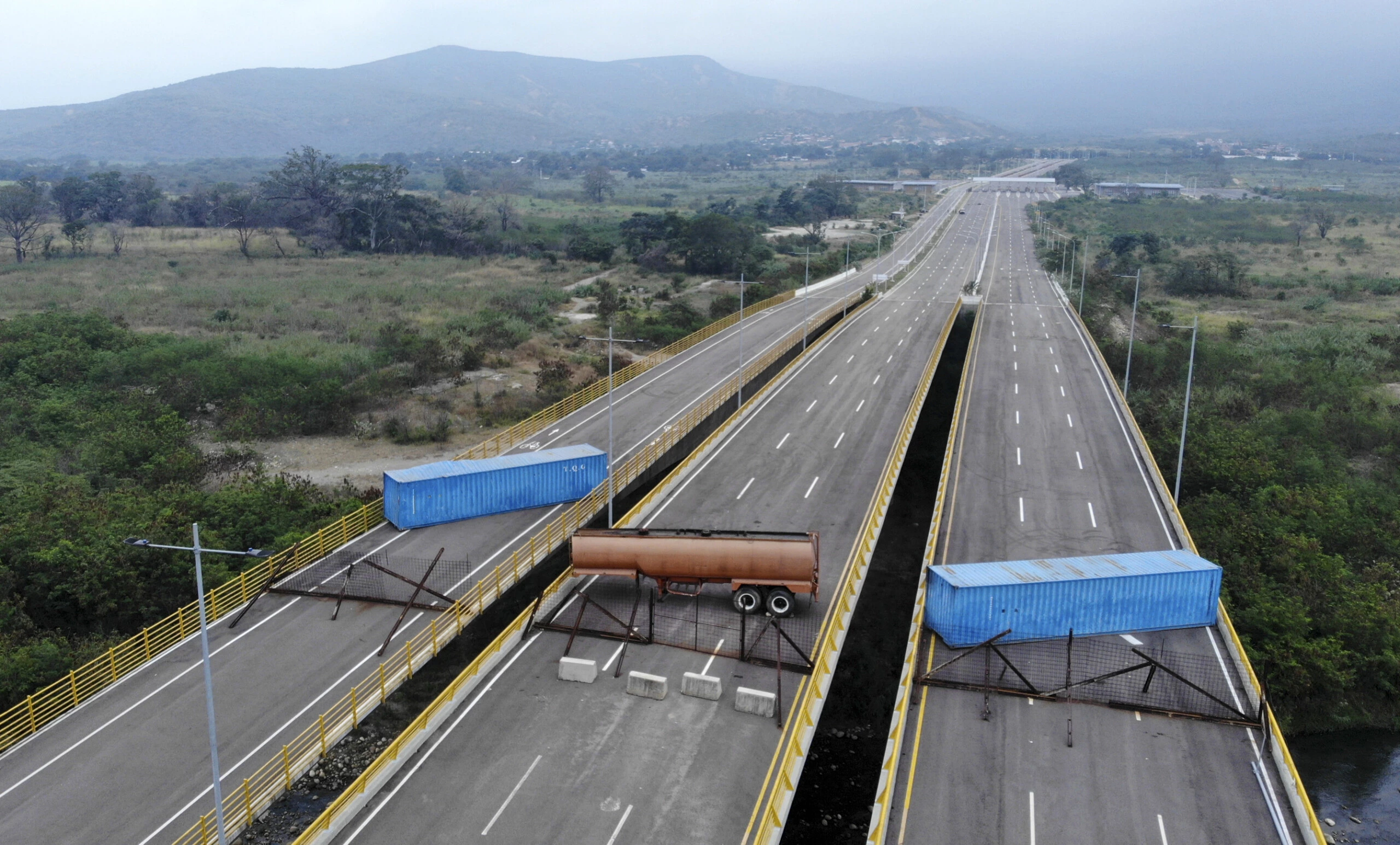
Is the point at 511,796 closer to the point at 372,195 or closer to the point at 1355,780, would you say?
the point at 1355,780

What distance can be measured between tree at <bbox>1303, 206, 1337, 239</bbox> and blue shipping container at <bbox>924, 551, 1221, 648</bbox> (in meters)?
127

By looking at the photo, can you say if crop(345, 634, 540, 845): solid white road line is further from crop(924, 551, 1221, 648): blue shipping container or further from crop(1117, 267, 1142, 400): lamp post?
crop(1117, 267, 1142, 400): lamp post

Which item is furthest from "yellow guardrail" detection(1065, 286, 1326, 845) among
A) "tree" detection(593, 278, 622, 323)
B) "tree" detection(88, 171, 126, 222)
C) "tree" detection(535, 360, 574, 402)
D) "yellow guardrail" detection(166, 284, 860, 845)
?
"tree" detection(88, 171, 126, 222)

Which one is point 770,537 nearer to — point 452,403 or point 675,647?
point 675,647

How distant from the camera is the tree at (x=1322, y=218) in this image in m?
131

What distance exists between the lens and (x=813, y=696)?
21.9m

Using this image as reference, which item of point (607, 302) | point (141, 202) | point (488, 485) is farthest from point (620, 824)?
point (141, 202)

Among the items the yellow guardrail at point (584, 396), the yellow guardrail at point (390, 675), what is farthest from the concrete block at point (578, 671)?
the yellow guardrail at point (584, 396)

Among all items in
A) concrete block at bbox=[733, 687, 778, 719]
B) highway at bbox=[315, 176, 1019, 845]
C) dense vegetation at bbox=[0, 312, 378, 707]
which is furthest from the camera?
dense vegetation at bbox=[0, 312, 378, 707]

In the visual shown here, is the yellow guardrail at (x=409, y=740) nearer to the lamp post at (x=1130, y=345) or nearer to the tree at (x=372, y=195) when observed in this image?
the lamp post at (x=1130, y=345)

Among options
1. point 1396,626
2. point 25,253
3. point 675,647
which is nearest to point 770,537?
→ point 675,647

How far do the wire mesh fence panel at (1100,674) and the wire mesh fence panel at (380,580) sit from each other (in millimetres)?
14599

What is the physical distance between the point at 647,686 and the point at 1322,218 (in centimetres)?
15142

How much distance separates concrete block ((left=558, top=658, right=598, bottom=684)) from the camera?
23.6 m
